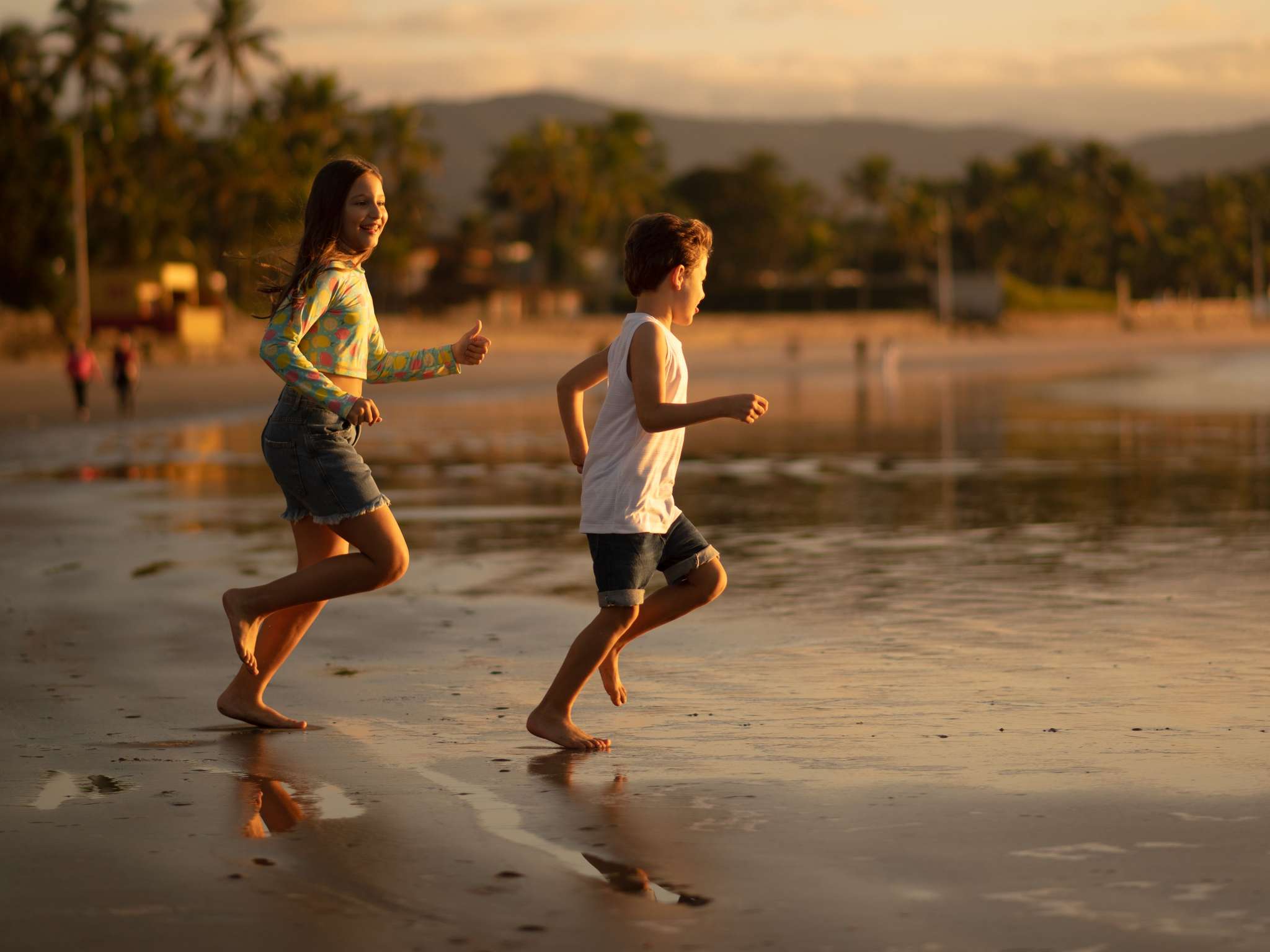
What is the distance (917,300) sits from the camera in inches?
5290

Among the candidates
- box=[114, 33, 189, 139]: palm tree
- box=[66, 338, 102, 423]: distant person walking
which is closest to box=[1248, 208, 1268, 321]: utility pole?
box=[114, 33, 189, 139]: palm tree

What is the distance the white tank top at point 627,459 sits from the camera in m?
6.17

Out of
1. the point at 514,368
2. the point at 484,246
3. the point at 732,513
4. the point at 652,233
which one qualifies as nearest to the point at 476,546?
the point at 732,513

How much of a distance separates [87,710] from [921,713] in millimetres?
2782

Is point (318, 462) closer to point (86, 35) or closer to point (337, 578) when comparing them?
point (337, 578)

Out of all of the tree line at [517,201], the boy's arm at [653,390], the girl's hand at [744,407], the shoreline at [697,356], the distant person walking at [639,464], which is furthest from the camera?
the tree line at [517,201]

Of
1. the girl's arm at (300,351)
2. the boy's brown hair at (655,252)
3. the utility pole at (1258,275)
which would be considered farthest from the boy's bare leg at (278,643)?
the utility pole at (1258,275)

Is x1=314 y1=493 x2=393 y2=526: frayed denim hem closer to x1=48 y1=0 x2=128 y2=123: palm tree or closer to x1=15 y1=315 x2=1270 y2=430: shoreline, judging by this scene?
x1=15 y1=315 x2=1270 y2=430: shoreline

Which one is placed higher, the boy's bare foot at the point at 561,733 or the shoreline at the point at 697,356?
the boy's bare foot at the point at 561,733

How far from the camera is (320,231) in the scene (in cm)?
654

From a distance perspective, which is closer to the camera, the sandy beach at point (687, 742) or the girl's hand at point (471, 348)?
the sandy beach at point (687, 742)

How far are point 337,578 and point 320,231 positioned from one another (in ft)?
3.48

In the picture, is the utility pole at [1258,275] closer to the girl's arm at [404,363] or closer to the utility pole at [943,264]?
the utility pole at [943,264]

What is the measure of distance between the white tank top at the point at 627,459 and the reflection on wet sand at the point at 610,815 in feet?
2.24
